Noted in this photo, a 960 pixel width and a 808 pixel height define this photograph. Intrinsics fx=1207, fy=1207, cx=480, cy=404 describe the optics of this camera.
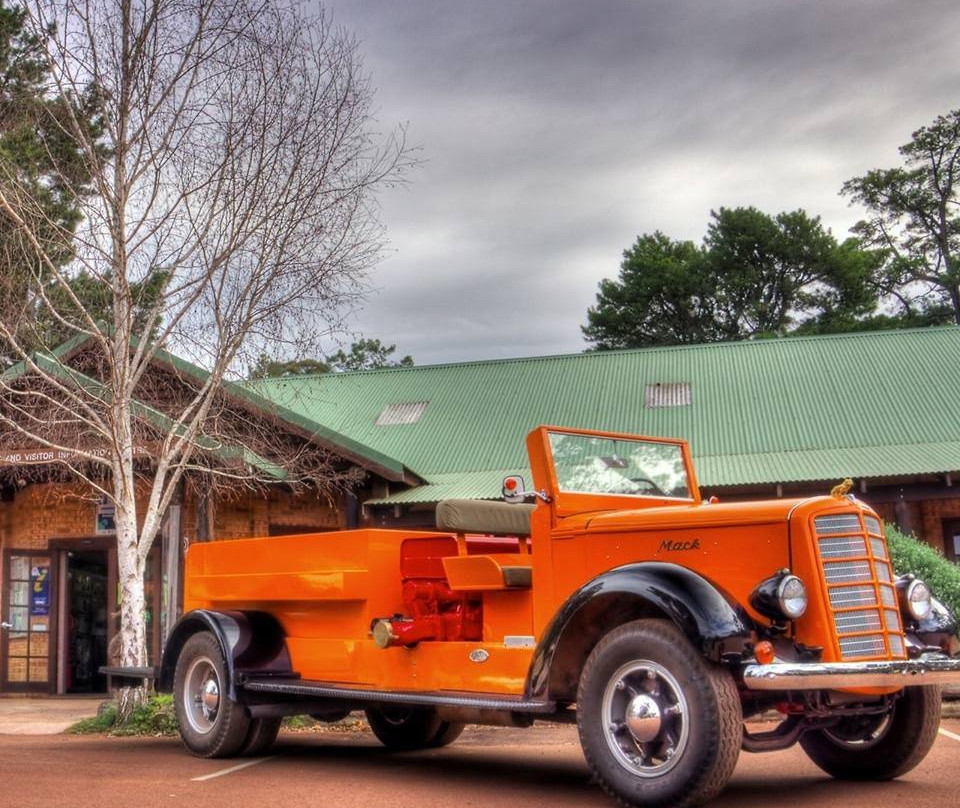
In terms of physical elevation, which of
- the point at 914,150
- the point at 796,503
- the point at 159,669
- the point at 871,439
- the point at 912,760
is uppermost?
the point at 914,150

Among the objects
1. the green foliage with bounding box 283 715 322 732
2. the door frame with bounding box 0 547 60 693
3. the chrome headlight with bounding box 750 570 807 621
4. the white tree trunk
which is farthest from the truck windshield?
the door frame with bounding box 0 547 60 693

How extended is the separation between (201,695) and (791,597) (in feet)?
16.1

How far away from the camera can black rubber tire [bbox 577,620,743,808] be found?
18.8 ft

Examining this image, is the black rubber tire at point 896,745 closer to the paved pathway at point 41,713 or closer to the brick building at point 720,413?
the paved pathway at point 41,713

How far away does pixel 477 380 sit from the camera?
22.2 m

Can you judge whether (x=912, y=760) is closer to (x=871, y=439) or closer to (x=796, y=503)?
(x=796, y=503)

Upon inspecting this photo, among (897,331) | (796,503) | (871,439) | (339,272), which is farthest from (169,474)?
(897,331)

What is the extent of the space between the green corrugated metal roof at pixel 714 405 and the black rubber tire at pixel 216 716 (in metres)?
6.86

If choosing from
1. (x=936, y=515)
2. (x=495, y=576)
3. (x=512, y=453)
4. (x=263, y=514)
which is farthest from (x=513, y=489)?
(x=936, y=515)

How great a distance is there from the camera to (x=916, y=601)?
6617mm

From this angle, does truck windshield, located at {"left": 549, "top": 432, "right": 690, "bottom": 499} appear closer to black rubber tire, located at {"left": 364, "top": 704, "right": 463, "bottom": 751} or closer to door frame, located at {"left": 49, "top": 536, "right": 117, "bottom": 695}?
black rubber tire, located at {"left": 364, "top": 704, "right": 463, "bottom": 751}

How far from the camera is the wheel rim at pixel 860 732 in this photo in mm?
6891

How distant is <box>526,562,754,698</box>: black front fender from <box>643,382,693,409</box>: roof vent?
13.1m

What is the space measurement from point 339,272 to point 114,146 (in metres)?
2.45
